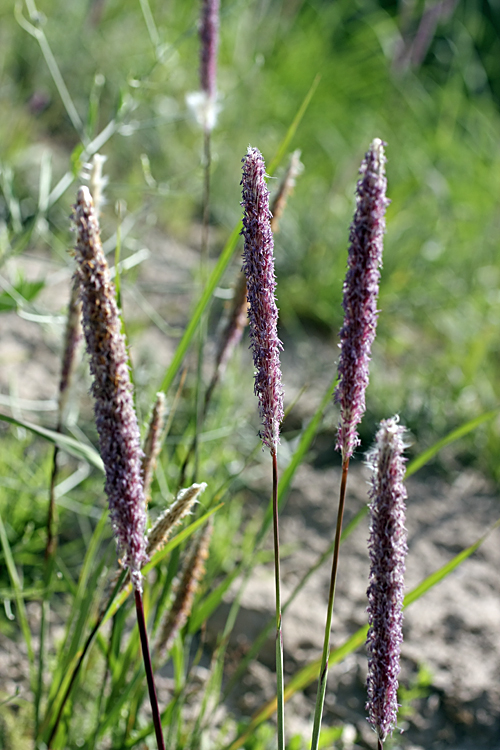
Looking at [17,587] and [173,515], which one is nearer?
[173,515]

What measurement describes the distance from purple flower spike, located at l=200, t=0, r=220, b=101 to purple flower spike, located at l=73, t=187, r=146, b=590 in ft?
3.08

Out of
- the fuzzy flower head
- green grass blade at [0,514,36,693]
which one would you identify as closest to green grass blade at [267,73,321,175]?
the fuzzy flower head

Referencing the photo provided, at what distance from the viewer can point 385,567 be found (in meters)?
0.82

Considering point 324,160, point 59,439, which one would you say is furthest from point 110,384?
point 324,160

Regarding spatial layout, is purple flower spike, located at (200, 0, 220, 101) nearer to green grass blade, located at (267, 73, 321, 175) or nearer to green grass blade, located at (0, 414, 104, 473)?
green grass blade, located at (267, 73, 321, 175)

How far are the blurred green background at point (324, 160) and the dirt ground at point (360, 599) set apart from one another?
0.35 metres

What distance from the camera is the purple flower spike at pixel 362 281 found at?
722 mm

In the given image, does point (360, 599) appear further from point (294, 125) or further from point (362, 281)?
point (362, 281)

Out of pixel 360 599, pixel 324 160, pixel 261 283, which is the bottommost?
pixel 360 599

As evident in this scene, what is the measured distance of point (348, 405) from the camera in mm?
813

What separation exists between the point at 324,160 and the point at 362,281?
5.40 meters

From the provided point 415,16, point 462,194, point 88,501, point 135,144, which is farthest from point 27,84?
point 415,16

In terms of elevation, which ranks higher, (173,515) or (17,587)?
(173,515)

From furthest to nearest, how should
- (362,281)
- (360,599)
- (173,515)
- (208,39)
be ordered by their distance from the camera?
(360,599) < (208,39) < (173,515) < (362,281)
